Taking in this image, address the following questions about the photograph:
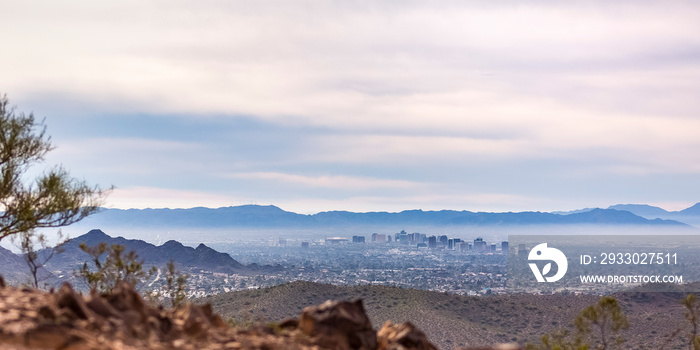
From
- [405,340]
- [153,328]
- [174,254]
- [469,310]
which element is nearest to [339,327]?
[405,340]

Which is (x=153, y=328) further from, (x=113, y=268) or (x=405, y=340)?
(x=113, y=268)

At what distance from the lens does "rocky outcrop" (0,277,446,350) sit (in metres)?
11.5

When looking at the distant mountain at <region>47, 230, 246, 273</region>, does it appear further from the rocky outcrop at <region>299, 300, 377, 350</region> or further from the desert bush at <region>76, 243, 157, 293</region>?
the rocky outcrop at <region>299, 300, 377, 350</region>

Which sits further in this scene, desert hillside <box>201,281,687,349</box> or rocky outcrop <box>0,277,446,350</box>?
desert hillside <box>201,281,687,349</box>

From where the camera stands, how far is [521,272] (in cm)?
19912

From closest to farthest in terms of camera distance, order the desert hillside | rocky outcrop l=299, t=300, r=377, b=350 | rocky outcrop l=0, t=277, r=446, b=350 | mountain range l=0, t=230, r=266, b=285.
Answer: rocky outcrop l=0, t=277, r=446, b=350 → rocky outcrop l=299, t=300, r=377, b=350 → the desert hillside → mountain range l=0, t=230, r=266, b=285

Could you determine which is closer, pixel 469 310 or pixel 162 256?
pixel 469 310

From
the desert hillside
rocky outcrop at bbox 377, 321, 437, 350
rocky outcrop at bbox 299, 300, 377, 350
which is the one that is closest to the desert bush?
rocky outcrop at bbox 299, 300, 377, 350

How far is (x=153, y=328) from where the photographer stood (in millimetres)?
12938

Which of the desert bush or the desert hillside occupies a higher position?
the desert bush

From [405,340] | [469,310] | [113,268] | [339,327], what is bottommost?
[469,310]

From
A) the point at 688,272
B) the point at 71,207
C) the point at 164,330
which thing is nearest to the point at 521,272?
the point at 688,272

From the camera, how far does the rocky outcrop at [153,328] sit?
11453mm

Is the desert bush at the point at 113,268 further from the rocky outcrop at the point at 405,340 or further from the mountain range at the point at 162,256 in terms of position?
the mountain range at the point at 162,256
